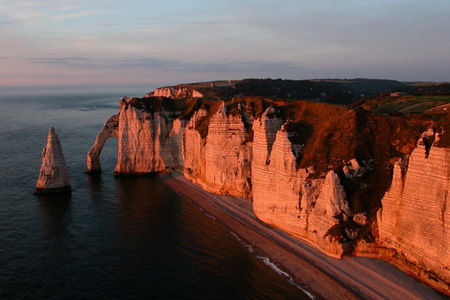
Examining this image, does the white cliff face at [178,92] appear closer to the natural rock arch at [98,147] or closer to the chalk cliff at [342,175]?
the natural rock arch at [98,147]

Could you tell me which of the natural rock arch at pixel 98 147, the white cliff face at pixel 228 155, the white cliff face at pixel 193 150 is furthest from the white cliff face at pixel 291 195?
the natural rock arch at pixel 98 147

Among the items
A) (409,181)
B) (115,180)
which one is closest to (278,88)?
(115,180)

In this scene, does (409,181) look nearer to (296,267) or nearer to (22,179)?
(296,267)

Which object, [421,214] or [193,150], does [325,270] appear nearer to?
[421,214]

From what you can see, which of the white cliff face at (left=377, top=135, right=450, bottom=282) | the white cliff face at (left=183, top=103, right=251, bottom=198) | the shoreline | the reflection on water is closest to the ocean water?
the reflection on water

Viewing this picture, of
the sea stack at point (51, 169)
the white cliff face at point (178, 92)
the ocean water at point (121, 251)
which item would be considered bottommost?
the ocean water at point (121, 251)

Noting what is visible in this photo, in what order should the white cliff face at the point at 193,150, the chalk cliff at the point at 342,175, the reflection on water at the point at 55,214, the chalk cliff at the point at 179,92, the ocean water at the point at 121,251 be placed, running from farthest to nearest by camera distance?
the chalk cliff at the point at 179,92 < the white cliff face at the point at 193,150 < the reflection on water at the point at 55,214 < the ocean water at the point at 121,251 < the chalk cliff at the point at 342,175
